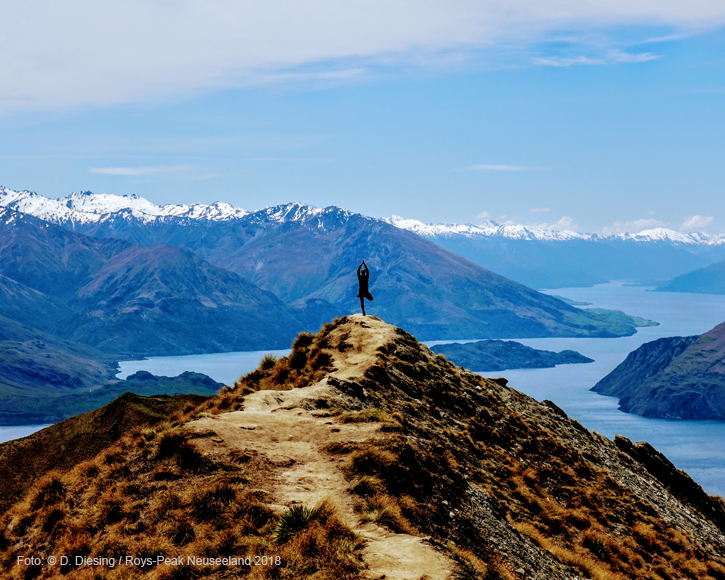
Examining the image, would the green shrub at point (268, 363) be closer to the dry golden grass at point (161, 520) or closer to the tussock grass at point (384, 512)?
the dry golden grass at point (161, 520)

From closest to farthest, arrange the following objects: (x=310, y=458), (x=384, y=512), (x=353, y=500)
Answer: (x=384, y=512) < (x=353, y=500) < (x=310, y=458)

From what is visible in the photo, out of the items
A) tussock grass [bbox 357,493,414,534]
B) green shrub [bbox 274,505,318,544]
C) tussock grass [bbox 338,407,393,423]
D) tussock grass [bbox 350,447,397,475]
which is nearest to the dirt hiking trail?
tussock grass [bbox 357,493,414,534]

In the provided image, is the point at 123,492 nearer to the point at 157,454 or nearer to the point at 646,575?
the point at 157,454

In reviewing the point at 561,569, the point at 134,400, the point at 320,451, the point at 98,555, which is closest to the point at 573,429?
the point at 561,569

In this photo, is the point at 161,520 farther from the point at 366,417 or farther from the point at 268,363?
the point at 268,363

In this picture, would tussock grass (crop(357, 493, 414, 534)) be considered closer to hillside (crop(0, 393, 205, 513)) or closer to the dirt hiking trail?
the dirt hiking trail

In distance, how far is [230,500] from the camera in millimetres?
18266

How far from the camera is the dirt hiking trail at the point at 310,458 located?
1508cm

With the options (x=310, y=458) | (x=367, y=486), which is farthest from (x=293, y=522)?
(x=310, y=458)

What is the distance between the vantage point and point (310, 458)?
72.5ft

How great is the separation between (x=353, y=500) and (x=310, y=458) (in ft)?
12.6

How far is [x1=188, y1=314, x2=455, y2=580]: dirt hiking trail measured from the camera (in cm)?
1508

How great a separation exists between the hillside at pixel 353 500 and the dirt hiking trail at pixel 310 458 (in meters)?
0.08

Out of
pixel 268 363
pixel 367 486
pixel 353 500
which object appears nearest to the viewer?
pixel 353 500
